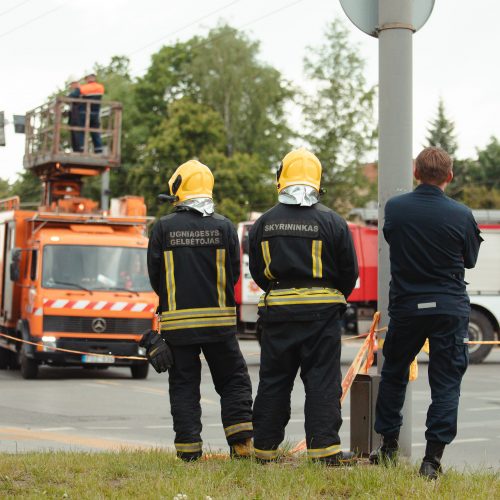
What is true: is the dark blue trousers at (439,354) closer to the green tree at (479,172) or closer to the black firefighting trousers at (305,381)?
the black firefighting trousers at (305,381)

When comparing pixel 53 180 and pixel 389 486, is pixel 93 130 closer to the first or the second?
pixel 53 180

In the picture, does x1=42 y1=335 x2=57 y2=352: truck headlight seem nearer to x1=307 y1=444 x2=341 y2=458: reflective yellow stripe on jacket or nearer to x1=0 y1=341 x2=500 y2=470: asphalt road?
x1=0 y1=341 x2=500 y2=470: asphalt road

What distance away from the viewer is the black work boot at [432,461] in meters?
6.28

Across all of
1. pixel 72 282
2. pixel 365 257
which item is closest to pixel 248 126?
pixel 365 257

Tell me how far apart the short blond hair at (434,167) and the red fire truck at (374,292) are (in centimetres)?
1427

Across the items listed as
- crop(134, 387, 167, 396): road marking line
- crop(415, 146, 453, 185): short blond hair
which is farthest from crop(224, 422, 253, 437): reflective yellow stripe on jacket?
crop(134, 387, 167, 396): road marking line

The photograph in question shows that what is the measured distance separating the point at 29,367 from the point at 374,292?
7.60m

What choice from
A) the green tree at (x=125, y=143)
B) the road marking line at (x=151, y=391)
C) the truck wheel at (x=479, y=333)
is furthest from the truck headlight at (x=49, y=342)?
the green tree at (x=125, y=143)

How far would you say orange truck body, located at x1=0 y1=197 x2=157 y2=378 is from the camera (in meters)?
17.7

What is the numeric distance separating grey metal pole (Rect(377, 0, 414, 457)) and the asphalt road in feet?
4.34

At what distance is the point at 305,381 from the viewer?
6785 millimetres

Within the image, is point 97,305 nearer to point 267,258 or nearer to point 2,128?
point 2,128

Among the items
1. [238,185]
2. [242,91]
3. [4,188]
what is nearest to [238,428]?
[238,185]

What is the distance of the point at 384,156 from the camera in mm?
7461
